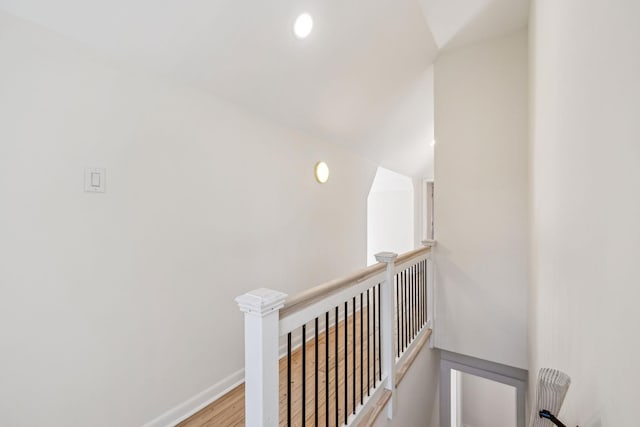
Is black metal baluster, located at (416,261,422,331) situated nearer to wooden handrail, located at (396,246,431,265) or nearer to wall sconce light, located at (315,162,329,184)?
wooden handrail, located at (396,246,431,265)

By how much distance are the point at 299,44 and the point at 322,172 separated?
1.42 m

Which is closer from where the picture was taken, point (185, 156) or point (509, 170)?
point (185, 156)

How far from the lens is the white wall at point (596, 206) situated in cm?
61

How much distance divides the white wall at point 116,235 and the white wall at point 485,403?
4.94 metres

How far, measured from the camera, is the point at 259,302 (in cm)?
105

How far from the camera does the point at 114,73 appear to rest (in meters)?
1.62

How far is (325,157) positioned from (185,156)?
5.68 feet

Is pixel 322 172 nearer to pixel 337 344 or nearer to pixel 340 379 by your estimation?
pixel 340 379

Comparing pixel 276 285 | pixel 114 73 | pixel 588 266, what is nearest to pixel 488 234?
pixel 276 285

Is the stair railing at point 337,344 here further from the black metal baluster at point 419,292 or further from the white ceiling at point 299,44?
the white ceiling at point 299,44

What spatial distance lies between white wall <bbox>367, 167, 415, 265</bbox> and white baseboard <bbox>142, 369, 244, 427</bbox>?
392cm

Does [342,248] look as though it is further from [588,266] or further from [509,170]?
[588,266]

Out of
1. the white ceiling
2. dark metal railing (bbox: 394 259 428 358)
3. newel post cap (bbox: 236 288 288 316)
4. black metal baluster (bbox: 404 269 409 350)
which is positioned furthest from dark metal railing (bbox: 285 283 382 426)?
the white ceiling

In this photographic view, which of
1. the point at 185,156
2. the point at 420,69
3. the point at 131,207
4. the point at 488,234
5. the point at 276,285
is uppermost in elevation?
the point at 420,69
